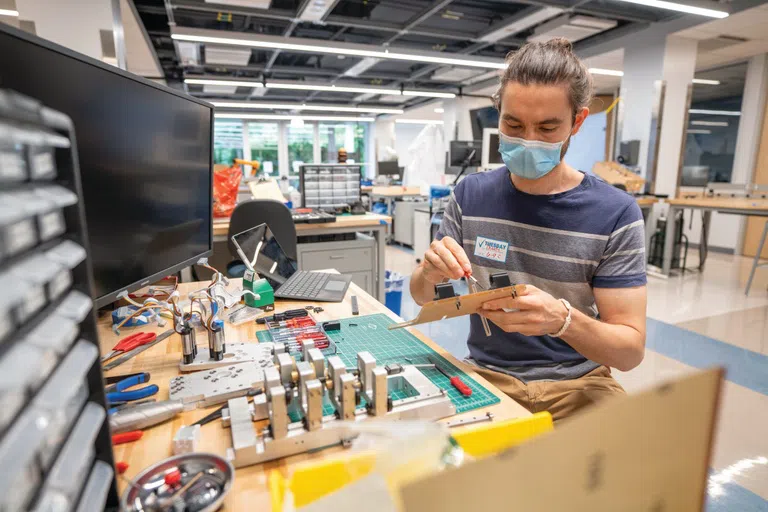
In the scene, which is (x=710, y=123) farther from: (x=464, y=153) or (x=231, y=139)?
(x=231, y=139)

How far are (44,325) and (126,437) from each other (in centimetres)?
48

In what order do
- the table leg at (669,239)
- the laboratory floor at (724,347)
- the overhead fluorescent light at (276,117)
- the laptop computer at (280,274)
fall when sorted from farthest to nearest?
the overhead fluorescent light at (276,117) < the table leg at (669,239) < the laboratory floor at (724,347) < the laptop computer at (280,274)

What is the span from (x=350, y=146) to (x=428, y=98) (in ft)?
12.9

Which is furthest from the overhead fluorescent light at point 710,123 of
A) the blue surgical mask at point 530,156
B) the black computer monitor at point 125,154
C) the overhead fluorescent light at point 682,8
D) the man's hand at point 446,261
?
the black computer monitor at point 125,154

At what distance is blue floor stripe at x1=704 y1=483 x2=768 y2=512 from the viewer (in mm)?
1444

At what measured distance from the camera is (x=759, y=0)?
4000 millimetres

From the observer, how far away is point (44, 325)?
0.28 meters

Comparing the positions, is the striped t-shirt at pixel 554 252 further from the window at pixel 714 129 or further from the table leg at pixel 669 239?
the window at pixel 714 129

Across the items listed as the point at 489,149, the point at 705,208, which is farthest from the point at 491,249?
the point at 705,208

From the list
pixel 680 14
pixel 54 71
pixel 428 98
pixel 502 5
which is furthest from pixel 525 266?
pixel 428 98

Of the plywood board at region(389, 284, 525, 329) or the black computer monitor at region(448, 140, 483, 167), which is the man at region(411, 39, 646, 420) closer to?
the plywood board at region(389, 284, 525, 329)

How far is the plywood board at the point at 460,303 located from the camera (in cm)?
77

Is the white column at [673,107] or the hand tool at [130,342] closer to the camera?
the hand tool at [130,342]

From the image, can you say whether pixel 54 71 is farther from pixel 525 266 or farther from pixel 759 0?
pixel 759 0
